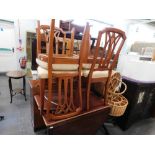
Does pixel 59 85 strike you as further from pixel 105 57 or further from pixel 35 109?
pixel 35 109

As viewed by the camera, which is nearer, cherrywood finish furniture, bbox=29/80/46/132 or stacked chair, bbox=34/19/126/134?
stacked chair, bbox=34/19/126/134

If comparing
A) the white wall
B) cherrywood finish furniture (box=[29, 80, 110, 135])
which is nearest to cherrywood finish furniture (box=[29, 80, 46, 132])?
cherrywood finish furniture (box=[29, 80, 110, 135])

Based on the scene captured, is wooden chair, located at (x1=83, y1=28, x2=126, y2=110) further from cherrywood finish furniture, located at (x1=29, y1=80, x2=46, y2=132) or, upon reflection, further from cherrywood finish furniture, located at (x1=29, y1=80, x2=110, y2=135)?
cherrywood finish furniture, located at (x1=29, y1=80, x2=46, y2=132)

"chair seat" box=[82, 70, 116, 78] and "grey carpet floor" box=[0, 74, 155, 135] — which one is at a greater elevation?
"chair seat" box=[82, 70, 116, 78]

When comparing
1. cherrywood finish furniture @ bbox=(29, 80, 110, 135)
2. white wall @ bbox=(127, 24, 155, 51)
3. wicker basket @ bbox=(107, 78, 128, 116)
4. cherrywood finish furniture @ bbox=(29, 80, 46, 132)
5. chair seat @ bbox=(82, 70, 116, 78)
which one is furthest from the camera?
white wall @ bbox=(127, 24, 155, 51)

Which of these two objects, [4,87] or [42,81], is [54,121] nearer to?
[42,81]

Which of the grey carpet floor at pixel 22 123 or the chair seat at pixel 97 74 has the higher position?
the chair seat at pixel 97 74

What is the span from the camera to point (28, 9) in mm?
673

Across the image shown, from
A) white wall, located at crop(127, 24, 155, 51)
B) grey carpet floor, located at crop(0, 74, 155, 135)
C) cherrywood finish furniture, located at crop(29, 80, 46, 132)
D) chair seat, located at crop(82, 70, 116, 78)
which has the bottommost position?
grey carpet floor, located at crop(0, 74, 155, 135)

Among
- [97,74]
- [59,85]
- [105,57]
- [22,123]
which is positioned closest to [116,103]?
[97,74]

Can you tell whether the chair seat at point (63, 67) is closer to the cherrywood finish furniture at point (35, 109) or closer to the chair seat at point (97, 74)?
the chair seat at point (97, 74)

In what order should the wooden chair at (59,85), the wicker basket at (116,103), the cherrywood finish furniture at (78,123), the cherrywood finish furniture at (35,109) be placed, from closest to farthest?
the wooden chair at (59,85)
the cherrywood finish furniture at (78,123)
the cherrywood finish furniture at (35,109)
the wicker basket at (116,103)

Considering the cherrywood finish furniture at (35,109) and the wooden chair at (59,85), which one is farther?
the cherrywood finish furniture at (35,109)

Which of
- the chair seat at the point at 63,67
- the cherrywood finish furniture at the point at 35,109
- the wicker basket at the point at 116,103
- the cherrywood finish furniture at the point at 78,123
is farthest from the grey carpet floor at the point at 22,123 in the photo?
the chair seat at the point at 63,67
